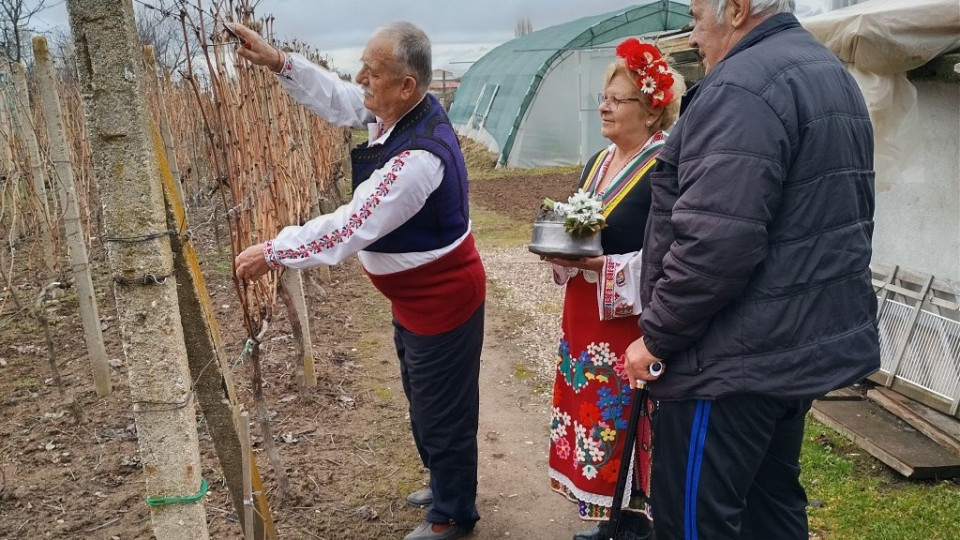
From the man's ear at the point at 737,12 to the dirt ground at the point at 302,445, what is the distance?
2.25 metres

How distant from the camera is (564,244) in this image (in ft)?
8.68

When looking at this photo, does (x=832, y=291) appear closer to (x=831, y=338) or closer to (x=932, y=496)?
(x=831, y=338)

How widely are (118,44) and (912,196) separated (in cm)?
463

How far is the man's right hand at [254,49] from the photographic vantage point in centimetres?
269

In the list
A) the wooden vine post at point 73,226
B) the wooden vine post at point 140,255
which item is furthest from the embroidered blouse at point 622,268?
the wooden vine post at point 73,226

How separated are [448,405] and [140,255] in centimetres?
164

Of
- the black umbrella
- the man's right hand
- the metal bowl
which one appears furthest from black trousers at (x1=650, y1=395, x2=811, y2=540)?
the man's right hand

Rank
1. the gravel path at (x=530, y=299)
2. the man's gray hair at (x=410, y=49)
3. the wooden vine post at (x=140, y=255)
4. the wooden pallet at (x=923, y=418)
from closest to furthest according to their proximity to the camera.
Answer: the wooden vine post at (x=140, y=255) < the man's gray hair at (x=410, y=49) < the wooden pallet at (x=923, y=418) < the gravel path at (x=530, y=299)

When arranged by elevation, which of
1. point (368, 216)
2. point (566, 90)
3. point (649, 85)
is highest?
point (566, 90)

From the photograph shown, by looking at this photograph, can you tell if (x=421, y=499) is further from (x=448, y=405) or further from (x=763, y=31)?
(x=763, y=31)

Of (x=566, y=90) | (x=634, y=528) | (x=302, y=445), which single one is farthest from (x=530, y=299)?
(x=566, y=90)

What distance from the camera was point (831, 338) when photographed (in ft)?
6.23

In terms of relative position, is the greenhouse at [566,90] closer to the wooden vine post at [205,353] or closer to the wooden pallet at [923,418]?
the wooden pallet at [923,418]

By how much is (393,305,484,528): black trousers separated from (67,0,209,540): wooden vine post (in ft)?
4.38
